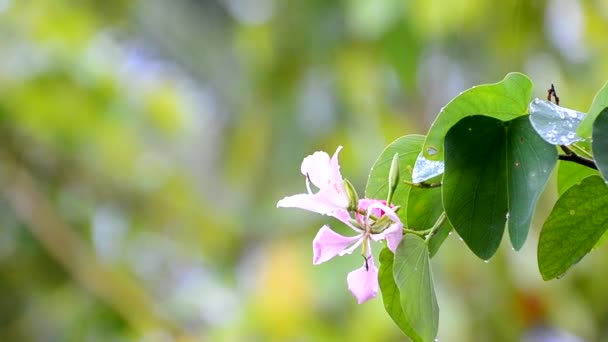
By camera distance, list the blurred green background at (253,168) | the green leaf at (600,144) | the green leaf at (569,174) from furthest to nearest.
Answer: the blurred green background at (253,168)
the green leaf at (569,174)
the green leaf at (600,144)

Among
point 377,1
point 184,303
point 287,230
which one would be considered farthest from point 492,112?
point 184,303

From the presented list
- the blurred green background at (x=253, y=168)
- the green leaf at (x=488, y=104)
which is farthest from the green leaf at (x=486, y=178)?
the blurred green background at (x=253, y=168)

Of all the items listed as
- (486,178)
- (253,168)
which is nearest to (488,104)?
(486,178)

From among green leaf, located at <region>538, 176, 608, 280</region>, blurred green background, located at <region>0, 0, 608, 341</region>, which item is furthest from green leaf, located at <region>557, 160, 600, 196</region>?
blurred green background, located at <region>0, 0, 608, 341</region>

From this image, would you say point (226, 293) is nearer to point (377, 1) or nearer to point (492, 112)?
point (377, 1)

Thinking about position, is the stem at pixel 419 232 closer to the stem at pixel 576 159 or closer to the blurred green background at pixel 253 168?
the stem at pixel 576 159

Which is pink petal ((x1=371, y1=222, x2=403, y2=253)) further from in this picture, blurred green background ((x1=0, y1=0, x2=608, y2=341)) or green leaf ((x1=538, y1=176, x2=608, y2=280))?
blurred green background ((x1=0, y1=0, x2=608, y2=341))
